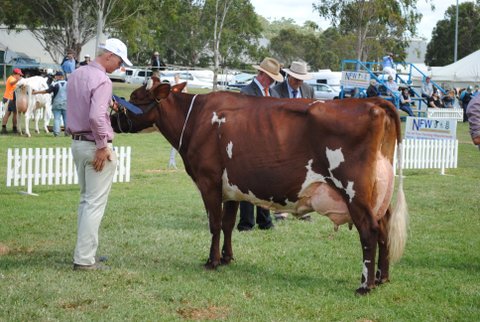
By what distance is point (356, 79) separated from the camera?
126 feet

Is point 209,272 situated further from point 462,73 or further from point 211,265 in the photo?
point 462,73

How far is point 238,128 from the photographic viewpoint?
27.0 ft

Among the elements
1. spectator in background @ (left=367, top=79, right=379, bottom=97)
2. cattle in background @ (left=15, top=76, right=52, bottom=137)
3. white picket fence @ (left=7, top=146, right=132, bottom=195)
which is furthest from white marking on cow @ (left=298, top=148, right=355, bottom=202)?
spectator in background @ (left=367, top=79, right=379, bottom=97)

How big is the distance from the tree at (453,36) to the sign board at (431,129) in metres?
60.8

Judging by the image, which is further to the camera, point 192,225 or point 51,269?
point 192,225

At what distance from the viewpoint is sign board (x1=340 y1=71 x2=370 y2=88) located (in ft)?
124

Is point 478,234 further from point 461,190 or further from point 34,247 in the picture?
point 34,247

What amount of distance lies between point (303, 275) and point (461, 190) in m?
8.21

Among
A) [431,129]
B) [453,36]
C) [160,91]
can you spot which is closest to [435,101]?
[431,129]

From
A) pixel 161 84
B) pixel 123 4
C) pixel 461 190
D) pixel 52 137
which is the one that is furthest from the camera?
pixel 123 4

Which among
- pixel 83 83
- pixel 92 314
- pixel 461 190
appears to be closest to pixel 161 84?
pixel 83 83

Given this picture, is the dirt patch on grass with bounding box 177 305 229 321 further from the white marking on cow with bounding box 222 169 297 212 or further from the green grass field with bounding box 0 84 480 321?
the white marking on cow with bounding box 222 169 297 212

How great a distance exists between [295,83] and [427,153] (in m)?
9.05

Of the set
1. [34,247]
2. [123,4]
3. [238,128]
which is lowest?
[34,247]
